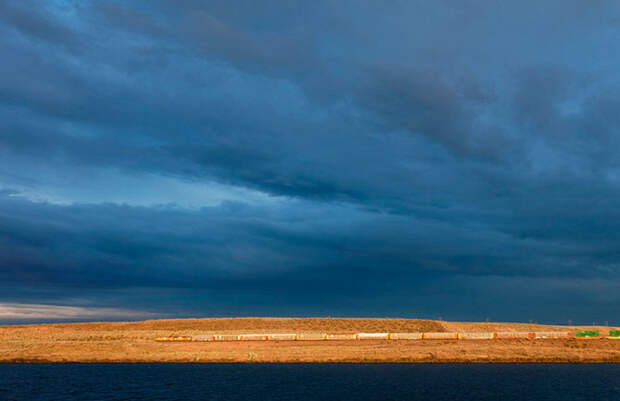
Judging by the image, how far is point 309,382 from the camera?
69625 millimetres

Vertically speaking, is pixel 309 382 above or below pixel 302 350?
below

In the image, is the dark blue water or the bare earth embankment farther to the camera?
the bare earth embankment

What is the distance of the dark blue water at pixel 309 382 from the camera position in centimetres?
5944

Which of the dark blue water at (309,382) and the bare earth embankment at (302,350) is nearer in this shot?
the dark blue water at (309,382)

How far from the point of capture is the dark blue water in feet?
195

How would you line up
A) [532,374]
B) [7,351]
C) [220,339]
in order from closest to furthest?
[532,374], [7,351], [220,339]

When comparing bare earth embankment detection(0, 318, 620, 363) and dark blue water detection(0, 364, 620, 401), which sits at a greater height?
bare earth embankment detection(0, 318, 620, 363)

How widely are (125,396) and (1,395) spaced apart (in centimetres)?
1467

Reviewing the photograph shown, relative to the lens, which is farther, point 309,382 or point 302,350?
point 302,350

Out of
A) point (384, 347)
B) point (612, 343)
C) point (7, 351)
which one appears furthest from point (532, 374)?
point (7, 351)

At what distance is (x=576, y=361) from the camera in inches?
3723

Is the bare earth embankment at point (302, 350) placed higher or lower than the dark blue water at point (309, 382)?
higher

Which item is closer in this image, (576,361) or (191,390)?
(191,390)

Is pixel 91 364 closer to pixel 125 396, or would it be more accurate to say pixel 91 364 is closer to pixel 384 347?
pixel 125 396
